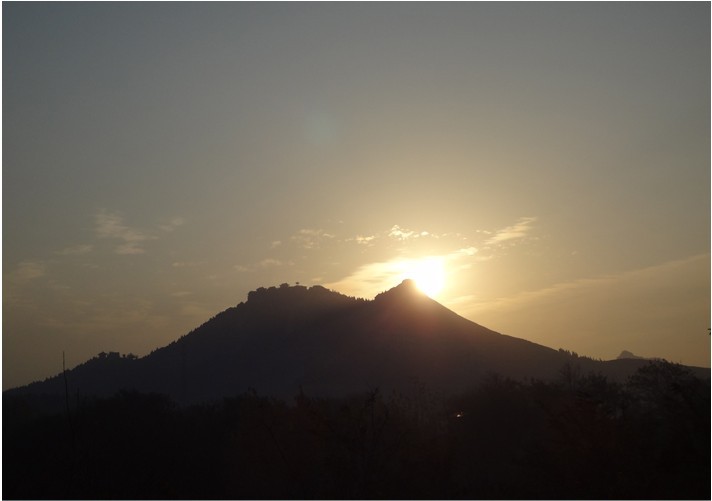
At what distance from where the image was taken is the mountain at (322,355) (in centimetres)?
11062

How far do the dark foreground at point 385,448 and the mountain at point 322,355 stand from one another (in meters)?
55.5

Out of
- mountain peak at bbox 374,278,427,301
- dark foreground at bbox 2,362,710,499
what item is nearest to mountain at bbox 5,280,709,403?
mountain peak at bbox 374,278,427,301

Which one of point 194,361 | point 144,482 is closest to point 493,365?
point 194,361

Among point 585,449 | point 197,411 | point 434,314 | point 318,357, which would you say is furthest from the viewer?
point 434,314

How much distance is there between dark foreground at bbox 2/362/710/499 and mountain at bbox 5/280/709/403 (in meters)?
55.5

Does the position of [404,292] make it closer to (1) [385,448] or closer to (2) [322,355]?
(2) [322,355]

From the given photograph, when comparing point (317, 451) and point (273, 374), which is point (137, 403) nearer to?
point (317, 451)

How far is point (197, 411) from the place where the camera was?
46.4 meters

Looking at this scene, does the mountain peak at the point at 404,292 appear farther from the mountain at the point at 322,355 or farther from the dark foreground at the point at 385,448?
the dark foreground at the point at 385,448

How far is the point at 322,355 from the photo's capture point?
12750 centimetres

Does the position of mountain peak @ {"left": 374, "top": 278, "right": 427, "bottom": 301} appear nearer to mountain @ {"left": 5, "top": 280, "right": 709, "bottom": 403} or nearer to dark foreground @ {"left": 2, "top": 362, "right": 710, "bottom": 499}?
mountain @ {"left": 5, "top": 280, "right": 709, "bottom": 403}

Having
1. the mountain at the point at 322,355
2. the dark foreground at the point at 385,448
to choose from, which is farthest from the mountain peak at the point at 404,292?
the dark foreground at the point at 385,448

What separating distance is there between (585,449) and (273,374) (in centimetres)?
10936

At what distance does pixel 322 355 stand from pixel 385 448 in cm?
10413
